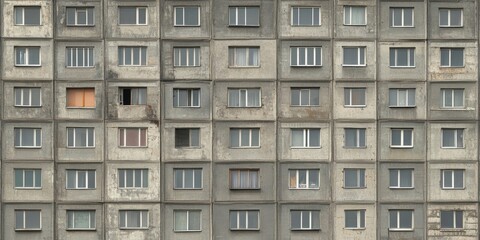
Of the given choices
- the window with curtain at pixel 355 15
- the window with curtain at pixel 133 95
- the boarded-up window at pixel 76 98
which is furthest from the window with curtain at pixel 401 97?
the boarded-up window at pixel 76 98

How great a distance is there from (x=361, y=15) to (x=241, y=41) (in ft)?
24.4

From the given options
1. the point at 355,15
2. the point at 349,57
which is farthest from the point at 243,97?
the point at 355,15

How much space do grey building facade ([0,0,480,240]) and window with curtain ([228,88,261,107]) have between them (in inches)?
4.7

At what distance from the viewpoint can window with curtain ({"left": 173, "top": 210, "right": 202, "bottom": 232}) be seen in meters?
68.3

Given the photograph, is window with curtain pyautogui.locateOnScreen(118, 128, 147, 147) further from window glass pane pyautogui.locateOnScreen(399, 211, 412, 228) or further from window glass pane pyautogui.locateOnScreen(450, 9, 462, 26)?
window glass pane pyautogui.locateOnScreen(450, 9, 462, 26)

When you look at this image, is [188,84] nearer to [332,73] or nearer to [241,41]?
[241,41]

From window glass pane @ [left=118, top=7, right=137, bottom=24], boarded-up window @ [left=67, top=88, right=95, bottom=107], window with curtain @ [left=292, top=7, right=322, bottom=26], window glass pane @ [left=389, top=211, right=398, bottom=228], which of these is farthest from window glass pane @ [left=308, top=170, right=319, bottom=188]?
window glass pane @ [left=118, top=7, right=137, bottom=24]

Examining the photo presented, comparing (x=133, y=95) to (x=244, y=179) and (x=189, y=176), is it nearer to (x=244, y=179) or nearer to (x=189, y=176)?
(x=189, y=176)

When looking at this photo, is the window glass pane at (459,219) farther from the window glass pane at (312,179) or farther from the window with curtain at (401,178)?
the window glass pane at (312,179)

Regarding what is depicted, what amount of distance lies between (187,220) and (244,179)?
418cm

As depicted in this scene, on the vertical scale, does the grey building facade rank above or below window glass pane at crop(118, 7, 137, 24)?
below

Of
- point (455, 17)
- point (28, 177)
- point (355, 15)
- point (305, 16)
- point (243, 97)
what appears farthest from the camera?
point (455, 17)

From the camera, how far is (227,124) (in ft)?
225

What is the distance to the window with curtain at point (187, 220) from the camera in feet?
224
